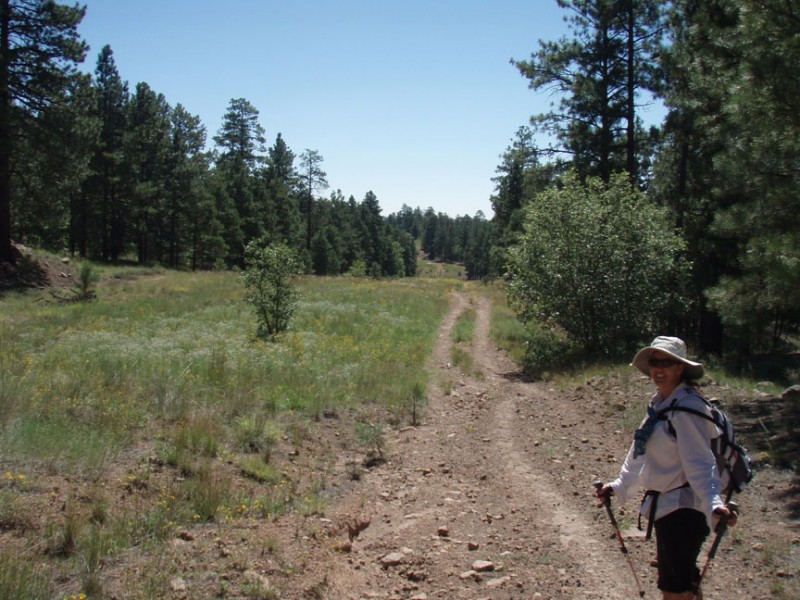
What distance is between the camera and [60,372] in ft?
28.7

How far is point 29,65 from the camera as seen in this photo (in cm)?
2512

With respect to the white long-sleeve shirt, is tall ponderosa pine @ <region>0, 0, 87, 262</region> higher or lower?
higher

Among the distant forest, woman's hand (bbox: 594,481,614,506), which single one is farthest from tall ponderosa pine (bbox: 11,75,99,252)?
woman's hand (bbox: 594,481,614,506)

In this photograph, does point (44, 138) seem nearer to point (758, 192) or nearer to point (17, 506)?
point (17, 506)

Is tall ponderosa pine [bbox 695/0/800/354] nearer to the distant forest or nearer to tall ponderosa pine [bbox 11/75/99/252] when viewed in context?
the distant forest

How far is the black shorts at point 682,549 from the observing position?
3.28 metres

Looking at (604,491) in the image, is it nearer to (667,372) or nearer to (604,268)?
(667,372)

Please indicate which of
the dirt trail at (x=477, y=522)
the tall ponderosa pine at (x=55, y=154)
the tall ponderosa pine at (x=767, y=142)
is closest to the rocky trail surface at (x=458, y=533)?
the dirt trail at (x=477, y=522)

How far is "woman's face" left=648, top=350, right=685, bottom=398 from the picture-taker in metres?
3.55

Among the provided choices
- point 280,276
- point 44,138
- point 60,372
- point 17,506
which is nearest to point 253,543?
point 17,506

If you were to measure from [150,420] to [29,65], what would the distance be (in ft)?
82.5

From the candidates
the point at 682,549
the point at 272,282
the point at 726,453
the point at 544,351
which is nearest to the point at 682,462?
the point at 726,453

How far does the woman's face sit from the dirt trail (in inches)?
79.2

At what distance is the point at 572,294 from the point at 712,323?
6584 millimetres
